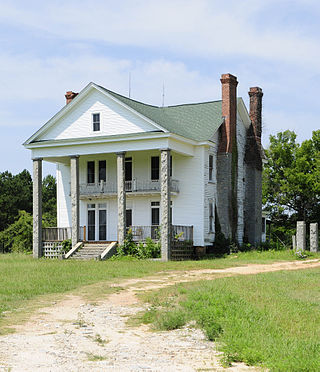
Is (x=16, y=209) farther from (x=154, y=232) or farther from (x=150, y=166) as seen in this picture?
(x=154, y=232)

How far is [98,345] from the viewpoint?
10836 millimetres

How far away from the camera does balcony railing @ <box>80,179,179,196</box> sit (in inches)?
1401

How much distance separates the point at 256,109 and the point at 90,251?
15274 mm

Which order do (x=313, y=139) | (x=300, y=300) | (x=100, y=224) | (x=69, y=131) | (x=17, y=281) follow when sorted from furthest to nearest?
(x=313, y=139) → (x=100, y=224) → (x=69, y=131) → (x=17, y=281) → (x=300, y=300)

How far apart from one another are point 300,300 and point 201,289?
2.80 metres

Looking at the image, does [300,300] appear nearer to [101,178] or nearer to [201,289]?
[201,289]

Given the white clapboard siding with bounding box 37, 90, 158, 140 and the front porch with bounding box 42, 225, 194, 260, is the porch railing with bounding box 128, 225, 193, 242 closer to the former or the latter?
the front porch with bounding box 42, 225, 194, 260

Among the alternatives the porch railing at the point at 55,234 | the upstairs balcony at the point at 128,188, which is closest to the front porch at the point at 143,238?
the porch railing at the point at 55,234

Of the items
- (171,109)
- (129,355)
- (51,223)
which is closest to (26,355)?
(129,355)

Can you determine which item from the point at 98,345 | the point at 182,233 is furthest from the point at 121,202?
the point at 98,345

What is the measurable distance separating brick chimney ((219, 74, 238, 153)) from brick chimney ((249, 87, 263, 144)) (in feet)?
11.9

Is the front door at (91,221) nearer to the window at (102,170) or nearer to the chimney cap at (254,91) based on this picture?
the window at (102,170)

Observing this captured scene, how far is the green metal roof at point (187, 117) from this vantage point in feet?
113

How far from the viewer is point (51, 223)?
1999 inches
